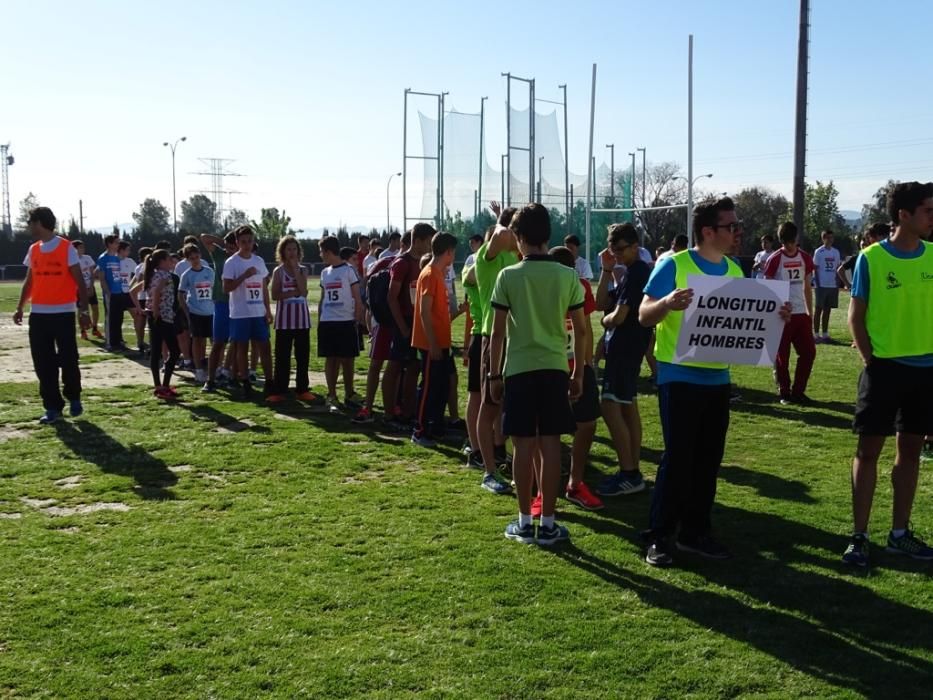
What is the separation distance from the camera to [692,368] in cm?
520

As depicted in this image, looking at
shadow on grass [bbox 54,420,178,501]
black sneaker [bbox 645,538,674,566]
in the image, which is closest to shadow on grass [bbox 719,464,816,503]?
black sneaker [bbox 645,538,674,566]

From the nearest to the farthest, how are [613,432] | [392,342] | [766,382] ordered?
[613,432] → [392,342] → [766,382]

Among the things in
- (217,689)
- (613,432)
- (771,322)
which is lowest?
(217,689)

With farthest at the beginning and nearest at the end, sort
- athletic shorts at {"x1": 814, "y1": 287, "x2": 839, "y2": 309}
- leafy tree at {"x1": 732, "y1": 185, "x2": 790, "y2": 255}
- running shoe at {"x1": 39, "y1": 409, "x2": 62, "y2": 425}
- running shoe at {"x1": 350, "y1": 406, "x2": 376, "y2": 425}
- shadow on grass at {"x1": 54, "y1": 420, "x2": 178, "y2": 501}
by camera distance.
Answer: leafy tree at {"x1": 732, "y1": 185, "x2": 790, "y2": 255} → athletic shorts at {"x1": 814, "y1": 287, "x2": 839, "y2": 309} → running shoe at {"x1": 39, "y1": 409, "x2": 62, "y2": 425} → running shoe at {"x1": 350, "y1": 406, "x2": 376, "y2": 425} → shadow on grass at {"x1": 54, "y1": 420, "x2": 178, "y2": 501}

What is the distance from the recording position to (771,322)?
5.23 meters

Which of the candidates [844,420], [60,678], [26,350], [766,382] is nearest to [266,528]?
[60,678]

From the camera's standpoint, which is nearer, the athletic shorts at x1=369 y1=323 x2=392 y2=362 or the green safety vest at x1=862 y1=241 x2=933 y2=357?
the green safety vest at x1=862 y1=241 x2=933 y2=357

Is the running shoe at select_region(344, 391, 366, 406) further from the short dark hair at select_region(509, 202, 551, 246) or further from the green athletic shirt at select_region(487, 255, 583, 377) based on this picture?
the short dark hair at select_region(509, 202, 551, 246)

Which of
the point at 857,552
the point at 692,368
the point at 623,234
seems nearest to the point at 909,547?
the point at 857,552

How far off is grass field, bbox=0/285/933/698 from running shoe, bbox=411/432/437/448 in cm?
45

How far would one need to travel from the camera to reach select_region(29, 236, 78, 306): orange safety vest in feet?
31.9

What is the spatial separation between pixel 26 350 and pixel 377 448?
10.9 metres

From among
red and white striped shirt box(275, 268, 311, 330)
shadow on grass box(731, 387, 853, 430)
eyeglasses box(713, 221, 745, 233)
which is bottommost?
shadow on grass box(731, 387, 853, 430)

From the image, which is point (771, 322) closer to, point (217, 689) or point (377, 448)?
point (217, 689)
